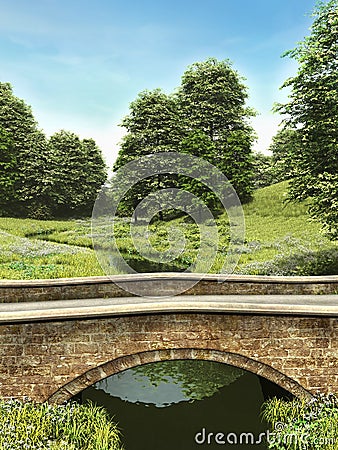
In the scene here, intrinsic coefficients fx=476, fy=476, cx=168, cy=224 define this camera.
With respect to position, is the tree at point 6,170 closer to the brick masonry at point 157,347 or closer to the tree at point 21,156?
the tree at point 21,156

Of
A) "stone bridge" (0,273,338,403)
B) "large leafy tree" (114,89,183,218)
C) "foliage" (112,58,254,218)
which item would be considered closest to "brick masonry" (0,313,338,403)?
"stone bridge" (0,273,338,403)

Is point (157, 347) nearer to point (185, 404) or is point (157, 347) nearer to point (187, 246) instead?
point (185, 404)

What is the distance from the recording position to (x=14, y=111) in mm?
28797

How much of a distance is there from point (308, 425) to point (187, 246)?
13.8 meters

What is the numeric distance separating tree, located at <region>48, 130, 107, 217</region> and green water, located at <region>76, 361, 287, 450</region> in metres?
16.5

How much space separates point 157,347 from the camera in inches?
301

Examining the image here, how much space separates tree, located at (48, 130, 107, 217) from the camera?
91.2 feet

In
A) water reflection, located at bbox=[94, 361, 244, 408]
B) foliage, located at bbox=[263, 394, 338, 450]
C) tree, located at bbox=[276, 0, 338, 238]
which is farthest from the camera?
tree, located at bbox=[276, 0, 338, 238]

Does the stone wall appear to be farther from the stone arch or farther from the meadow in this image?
the meadow

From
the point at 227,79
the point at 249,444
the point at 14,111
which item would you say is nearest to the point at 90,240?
the point at 14,111

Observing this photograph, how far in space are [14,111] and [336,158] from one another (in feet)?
66.0

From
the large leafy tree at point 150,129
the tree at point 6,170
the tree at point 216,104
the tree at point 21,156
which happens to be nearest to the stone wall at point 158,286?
the large leafy tree at point 150,129

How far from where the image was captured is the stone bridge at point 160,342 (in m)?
7.54

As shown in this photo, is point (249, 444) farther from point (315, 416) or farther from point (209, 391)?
point (209, 391)
